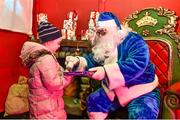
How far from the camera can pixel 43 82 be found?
181cm

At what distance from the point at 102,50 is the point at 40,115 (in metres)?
0.68

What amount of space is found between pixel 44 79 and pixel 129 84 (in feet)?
2.07

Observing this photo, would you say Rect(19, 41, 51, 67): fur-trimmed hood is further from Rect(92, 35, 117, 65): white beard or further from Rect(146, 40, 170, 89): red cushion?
Rect(146, 40, 170, 89): red cushion

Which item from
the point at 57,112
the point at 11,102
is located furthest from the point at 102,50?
the point at 11,102

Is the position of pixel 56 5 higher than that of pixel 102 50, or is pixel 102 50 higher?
pixel 56 5

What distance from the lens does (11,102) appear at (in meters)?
2.86

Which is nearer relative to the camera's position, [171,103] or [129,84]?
[171,103]

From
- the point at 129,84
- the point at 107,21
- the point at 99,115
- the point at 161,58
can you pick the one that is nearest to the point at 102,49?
the point at 107,21

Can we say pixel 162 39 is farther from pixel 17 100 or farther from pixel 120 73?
pixel 17 100

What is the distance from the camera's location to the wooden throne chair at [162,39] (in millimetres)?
2416

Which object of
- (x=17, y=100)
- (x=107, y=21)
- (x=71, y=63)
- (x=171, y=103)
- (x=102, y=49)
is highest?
(x=107, y=21)

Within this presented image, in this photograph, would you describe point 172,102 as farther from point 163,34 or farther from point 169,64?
point 163,34

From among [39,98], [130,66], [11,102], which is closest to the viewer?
[39,98]

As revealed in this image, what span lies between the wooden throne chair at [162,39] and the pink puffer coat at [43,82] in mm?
920
